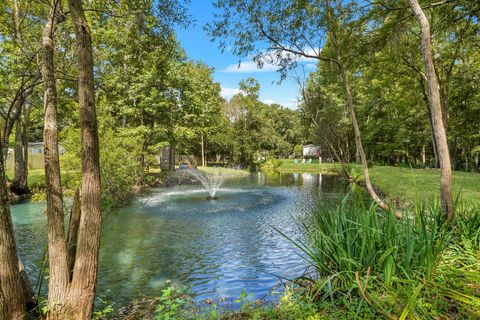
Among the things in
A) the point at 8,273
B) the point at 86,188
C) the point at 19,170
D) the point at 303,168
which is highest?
the point at 86,188

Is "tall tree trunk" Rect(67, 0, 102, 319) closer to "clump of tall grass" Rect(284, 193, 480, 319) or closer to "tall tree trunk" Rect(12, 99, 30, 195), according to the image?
"clump of tall grass" Rect(284, 193, 480, 319)

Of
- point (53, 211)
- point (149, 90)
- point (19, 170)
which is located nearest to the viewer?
point (53, 211)

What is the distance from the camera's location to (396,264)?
10.5 ft

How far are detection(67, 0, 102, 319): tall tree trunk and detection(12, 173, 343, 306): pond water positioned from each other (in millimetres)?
1520

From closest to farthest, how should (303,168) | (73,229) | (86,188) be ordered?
(86,188), (73,229), (303,168)

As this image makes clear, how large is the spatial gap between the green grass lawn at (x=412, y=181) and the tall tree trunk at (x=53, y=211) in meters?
4.04

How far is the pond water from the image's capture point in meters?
5.50

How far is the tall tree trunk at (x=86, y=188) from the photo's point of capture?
345cm

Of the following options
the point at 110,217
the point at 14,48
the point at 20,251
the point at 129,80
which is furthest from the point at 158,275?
the point at 129,80

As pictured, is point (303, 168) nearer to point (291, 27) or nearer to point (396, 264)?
point (291, 27)

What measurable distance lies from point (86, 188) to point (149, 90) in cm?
1823

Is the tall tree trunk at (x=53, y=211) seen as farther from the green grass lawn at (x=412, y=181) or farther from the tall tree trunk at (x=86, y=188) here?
the green grass lawn at (x=412, y=181)

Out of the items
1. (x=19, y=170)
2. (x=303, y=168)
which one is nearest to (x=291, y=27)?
(x=19, y=170)

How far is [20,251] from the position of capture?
299 inches
